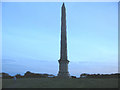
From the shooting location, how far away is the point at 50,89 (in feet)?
37.3

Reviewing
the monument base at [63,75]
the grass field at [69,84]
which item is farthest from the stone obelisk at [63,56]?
the grass field at [69,84]

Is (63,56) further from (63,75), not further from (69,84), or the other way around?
(69,84)

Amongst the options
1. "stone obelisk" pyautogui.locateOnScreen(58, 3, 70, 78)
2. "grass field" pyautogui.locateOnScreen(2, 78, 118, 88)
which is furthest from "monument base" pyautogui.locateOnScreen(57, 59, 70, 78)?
"grass field" pyautogui.locateOnScreen(2, 78, 118, 88)

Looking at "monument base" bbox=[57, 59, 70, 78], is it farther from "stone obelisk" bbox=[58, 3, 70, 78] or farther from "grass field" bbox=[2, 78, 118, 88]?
"grass field" bbox=[2, 78, 118, 88]

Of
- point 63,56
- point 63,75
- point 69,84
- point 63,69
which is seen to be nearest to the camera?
point 69,84

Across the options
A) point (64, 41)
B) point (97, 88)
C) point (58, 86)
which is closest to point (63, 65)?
point (64, 41)

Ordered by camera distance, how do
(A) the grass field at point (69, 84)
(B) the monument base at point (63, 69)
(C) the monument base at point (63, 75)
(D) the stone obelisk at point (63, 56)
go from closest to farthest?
(A) the grass field at point (69, 84) → (C) the monument base at point (63, 75) → (B) the monument base at point (63, 69) → (D) the stone obelisk at point (63, 56)

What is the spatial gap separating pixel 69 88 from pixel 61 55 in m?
8.46

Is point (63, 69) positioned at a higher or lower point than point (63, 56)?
lower

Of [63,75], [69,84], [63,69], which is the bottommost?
[69,84]

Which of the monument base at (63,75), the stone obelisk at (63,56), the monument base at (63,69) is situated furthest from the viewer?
the stone obelisk at (63,56)

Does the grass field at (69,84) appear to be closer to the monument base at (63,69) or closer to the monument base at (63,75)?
the monument base at (63,75)

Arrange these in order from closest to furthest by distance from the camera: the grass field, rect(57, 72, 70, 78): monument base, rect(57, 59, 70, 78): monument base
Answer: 1. the grass field
2. rect(57, 72, 70, 78): monument base
3. rect(57, 59, 70, 78): monument base

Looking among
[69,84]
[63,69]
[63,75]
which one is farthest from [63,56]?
[69,84]
